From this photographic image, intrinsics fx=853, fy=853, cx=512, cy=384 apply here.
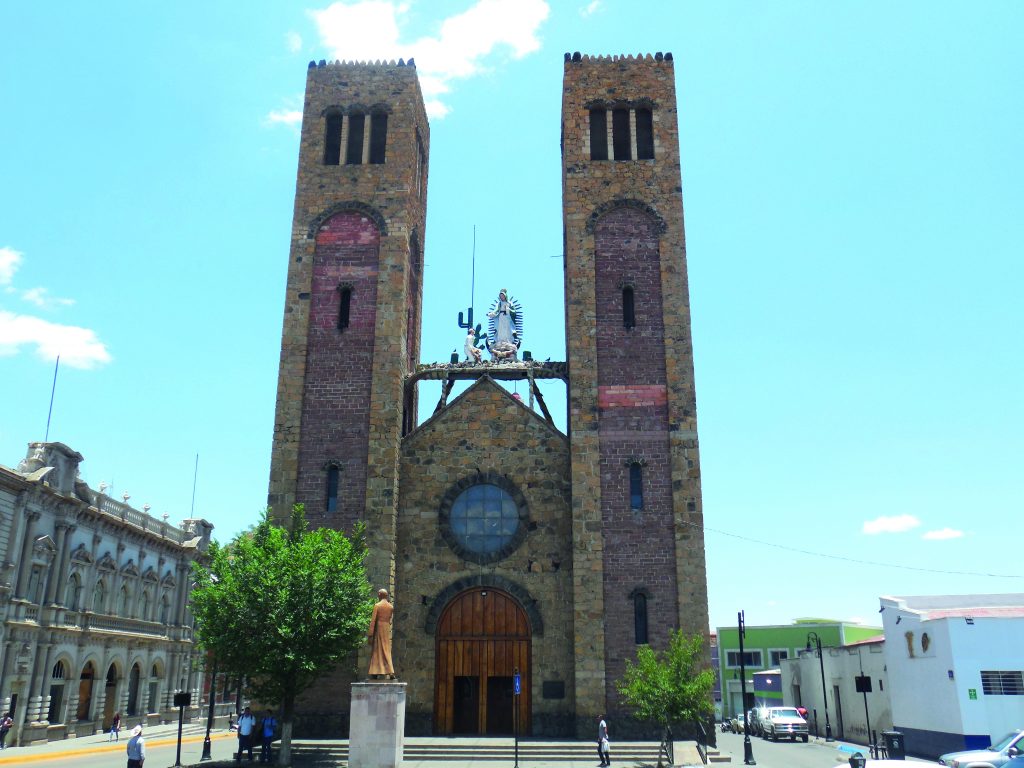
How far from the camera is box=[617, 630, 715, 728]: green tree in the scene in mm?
24922

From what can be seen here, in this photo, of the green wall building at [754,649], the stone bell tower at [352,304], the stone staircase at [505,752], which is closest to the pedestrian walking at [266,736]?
the stone staircase at [505,752]

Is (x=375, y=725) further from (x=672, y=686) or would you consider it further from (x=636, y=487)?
(x=636, y=487)

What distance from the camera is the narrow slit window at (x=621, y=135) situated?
35062mm

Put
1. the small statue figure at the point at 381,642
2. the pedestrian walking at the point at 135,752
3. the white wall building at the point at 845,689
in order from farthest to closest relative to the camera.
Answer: the white wall building at the point at 845,689 → the small statue figure at the point at 381,642 → the pedestrian walking at the point at 135,752

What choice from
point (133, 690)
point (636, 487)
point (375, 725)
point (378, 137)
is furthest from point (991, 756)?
point (133, 690)

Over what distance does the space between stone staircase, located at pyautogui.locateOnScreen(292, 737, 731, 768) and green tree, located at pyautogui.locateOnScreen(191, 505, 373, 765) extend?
1.99 metres

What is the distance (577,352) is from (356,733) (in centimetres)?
Answer: 1563

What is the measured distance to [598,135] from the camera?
35.5 metres

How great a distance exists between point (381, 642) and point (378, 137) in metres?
21.2

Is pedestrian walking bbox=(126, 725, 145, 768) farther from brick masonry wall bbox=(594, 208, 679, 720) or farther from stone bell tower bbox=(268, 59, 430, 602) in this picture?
brick masonry wall bbox=(594, 208, 679, 720)

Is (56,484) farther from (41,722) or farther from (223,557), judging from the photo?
(223,557)

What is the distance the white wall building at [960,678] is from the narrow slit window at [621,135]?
21762 millimetres

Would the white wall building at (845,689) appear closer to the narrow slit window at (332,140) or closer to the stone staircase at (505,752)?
the stone staircase at (505,752)

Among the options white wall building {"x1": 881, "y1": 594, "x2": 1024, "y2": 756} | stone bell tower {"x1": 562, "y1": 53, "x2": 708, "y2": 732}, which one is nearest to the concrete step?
stone bell tower {"x1": 562, "y1": 53, "x2": 708, "y2": 732}
